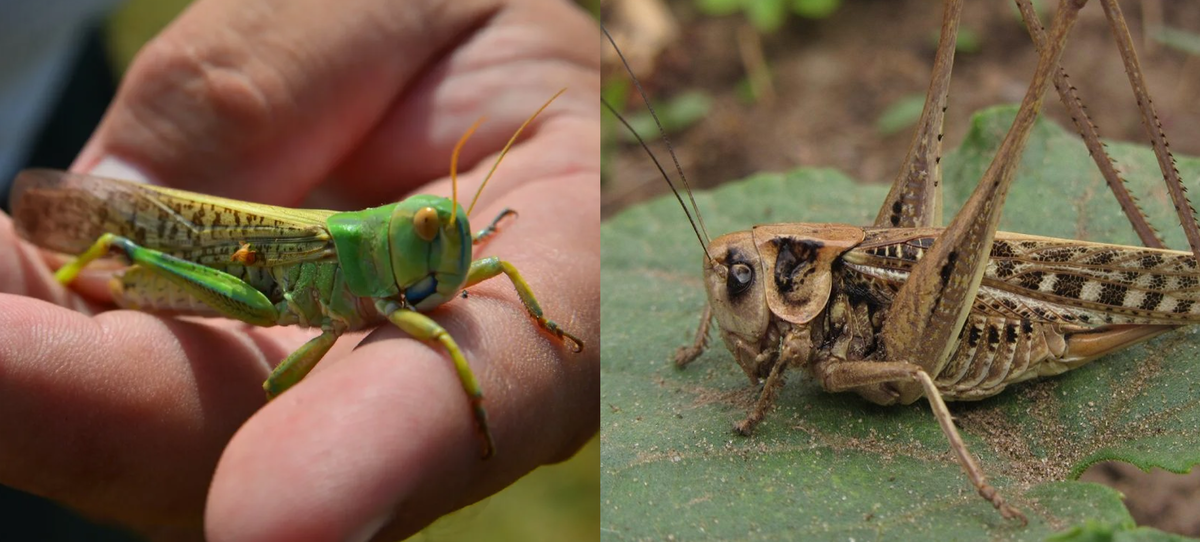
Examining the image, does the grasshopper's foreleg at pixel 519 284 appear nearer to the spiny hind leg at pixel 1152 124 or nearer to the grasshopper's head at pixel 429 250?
the grasshopper's head at pixel 429 250

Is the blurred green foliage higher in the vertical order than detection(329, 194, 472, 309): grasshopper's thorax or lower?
higher

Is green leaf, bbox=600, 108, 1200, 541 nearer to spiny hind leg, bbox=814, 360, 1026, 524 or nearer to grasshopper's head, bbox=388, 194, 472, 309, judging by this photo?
spiny hind leg, bbox=814, 360, 1026, 524

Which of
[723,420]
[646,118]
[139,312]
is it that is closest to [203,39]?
[139,312]

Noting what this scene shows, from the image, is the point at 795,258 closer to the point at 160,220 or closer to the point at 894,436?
the point at 894,436

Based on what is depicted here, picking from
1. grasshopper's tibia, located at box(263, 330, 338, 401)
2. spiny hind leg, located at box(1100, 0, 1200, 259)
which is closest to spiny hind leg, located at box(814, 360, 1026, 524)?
spiny hind leg, located at box(1100, 0, 1200, 259)

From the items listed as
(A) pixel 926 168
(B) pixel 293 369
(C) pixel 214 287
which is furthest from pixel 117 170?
(A) pixel 926 168
